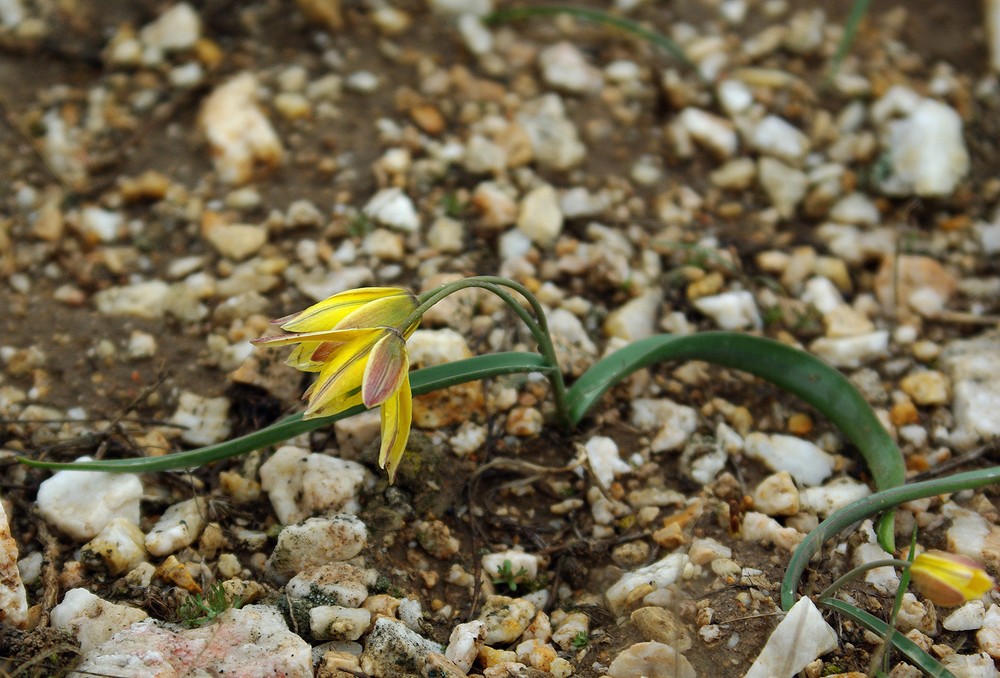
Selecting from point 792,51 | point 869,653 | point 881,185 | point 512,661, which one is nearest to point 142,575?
point 512,661

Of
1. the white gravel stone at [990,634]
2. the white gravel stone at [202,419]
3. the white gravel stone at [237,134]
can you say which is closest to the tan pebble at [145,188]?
the white gravel stone at [237,134]

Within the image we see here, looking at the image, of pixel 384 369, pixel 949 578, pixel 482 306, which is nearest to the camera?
pixel 949 578

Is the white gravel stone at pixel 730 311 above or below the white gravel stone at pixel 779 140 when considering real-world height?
below

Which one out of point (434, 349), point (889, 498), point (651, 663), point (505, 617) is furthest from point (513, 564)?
point (889, 498)

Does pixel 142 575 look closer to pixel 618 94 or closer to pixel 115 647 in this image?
pixel 115 647

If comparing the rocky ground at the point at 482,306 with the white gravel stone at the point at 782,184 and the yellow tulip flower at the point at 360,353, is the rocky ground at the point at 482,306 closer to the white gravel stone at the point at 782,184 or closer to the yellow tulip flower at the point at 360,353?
the white gravel stone at the point at 782,184

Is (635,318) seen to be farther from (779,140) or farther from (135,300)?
(135,300)
